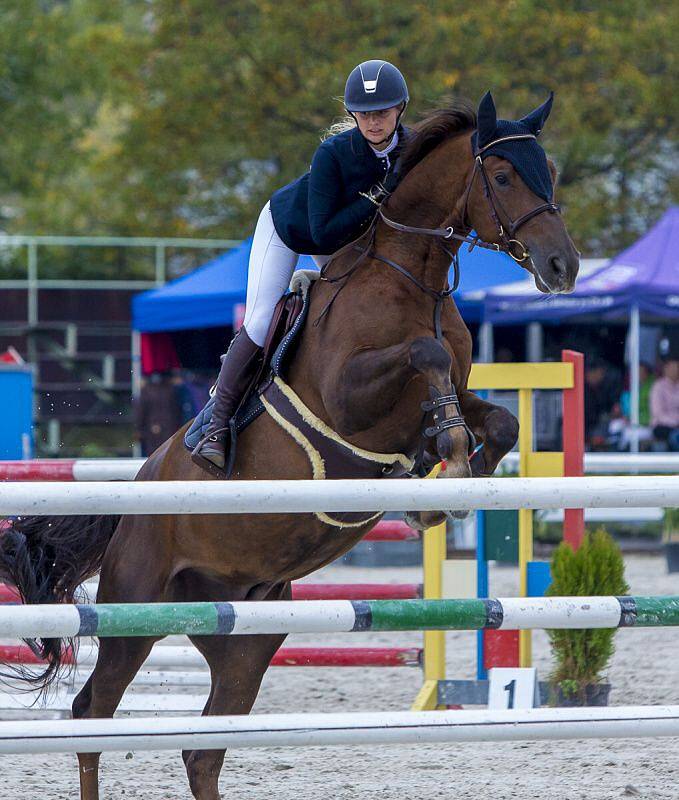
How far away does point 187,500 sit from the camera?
2.63 meters

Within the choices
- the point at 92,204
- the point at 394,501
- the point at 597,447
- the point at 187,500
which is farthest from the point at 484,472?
the point at 92,204

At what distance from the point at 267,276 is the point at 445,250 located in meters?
0.60

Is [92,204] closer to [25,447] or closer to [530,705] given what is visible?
[25,447]

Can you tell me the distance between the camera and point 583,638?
5.40 m

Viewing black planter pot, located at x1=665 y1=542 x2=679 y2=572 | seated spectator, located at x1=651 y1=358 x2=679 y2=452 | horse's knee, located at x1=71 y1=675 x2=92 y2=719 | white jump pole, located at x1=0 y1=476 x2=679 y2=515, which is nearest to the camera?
white jump pole, located at x1=0 y1=476 x2=679 y2=515

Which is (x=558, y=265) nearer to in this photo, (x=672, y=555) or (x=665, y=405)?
(x=672, y=555)

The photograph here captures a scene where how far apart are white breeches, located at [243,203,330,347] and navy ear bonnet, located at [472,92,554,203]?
0.68 metres

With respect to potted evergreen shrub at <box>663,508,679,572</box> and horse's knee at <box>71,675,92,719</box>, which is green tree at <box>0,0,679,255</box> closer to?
potted evergreen shrub at <box>663,508,679,572</box>

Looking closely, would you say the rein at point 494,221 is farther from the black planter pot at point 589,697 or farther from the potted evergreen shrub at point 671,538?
the potted evergreen shrub at point 671,538

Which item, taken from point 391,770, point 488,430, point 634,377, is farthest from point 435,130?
point 634,377

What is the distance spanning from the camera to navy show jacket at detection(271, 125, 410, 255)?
3.82 metres

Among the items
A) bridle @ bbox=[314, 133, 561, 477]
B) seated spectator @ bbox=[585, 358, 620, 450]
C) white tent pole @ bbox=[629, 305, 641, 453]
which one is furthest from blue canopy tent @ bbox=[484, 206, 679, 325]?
bridle @ bbox=[314, 133, 561, 477]

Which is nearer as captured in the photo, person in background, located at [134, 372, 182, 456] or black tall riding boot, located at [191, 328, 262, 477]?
black tall riding boot, located at [191, 328, 262, 477]

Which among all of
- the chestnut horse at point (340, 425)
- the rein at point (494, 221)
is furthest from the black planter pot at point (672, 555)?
the rein at point (494, 221)
